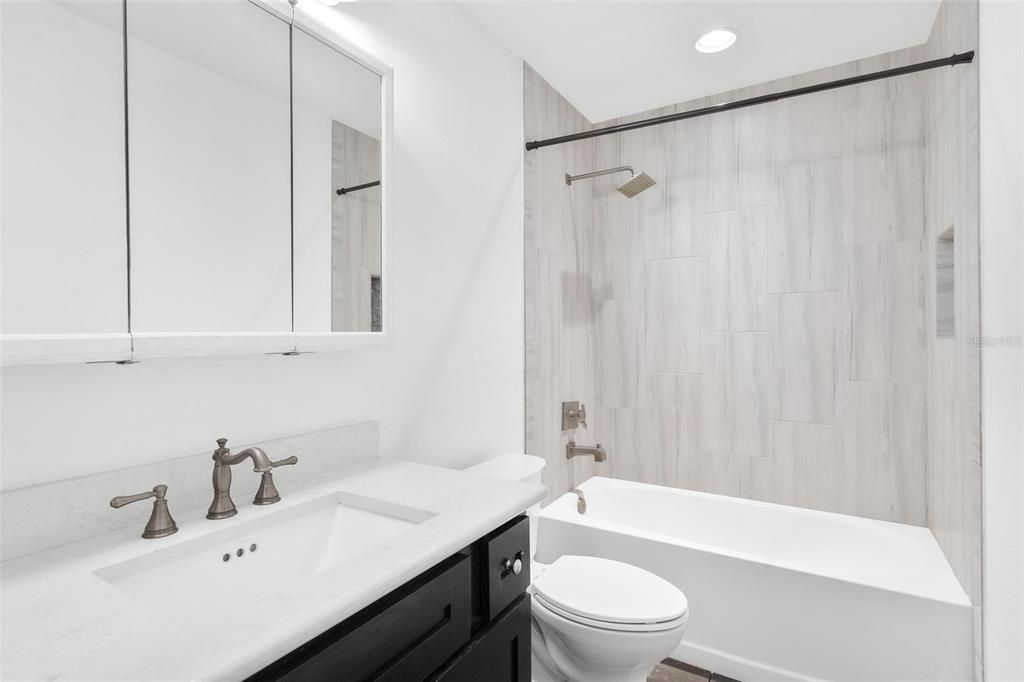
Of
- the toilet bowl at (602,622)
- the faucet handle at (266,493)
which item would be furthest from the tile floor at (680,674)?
the faucet handle at (266,493)

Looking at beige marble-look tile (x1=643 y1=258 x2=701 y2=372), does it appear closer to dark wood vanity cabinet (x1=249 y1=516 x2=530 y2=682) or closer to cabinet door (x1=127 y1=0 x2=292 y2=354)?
dark wood vanity cabinet (x1=249 y1=516 x2=530 y2=682)

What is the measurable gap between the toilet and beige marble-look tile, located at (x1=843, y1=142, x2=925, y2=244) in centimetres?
184

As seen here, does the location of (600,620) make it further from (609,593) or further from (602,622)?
(609,593)

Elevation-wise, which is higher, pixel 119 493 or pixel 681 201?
pixel 681 201

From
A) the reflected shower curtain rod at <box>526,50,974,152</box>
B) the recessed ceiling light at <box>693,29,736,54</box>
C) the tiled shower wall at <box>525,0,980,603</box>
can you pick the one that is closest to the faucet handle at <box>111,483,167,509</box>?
the tiled shower wall at <box>525,0,980,603</box>

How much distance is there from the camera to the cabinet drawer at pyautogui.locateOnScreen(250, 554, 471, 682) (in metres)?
0.69

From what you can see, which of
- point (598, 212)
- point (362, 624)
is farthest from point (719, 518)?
point (362, 624)

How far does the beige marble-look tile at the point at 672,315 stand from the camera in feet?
9.04

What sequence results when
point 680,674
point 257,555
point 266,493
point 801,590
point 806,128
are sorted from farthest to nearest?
point 806,128 < point 680,674 < point 801,590 < point 266,493 < point 257,555

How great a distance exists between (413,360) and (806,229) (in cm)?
198

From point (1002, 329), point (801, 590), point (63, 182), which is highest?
point (63, 182)

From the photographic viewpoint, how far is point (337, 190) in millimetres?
1347

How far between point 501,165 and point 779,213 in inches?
55.0

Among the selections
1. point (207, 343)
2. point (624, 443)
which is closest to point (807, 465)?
point (624, 443)
